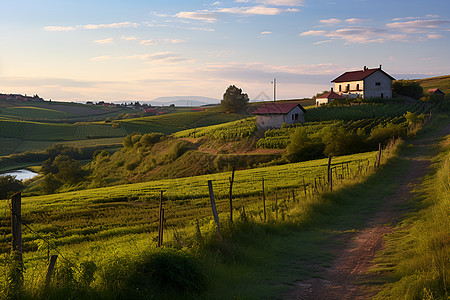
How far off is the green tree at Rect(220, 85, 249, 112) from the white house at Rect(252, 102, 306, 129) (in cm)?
4085

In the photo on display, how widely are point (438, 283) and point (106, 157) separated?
288 ft

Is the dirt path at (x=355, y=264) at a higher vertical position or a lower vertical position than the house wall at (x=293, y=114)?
lower

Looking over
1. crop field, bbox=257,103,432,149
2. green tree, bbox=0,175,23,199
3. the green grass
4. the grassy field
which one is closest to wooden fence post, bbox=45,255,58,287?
the green grass

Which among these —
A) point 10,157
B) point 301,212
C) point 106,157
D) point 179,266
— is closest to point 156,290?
point 179,266

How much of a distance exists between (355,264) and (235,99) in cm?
10934

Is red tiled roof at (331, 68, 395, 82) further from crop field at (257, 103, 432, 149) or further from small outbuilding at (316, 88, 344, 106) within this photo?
crop field at (257, 103, 432, 149)

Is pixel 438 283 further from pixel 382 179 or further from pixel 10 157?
pixel 10 157

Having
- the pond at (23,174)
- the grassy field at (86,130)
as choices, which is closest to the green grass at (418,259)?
the pond at (23,174)

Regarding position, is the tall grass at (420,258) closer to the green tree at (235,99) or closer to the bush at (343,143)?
the bush at (343,143)

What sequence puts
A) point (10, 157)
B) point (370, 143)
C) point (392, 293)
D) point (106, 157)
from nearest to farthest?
1. point (392, 293)
2. point (370, 143)
3. point (106, 157)
4. point (10, 157)

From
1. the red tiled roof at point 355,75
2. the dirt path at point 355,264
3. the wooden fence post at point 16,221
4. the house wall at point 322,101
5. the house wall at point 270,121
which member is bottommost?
the dirt path at point 355,264

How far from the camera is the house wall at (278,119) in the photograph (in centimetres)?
7475

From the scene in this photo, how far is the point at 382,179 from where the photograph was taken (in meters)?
24.6

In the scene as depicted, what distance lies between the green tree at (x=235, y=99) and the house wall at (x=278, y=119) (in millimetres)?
41243
